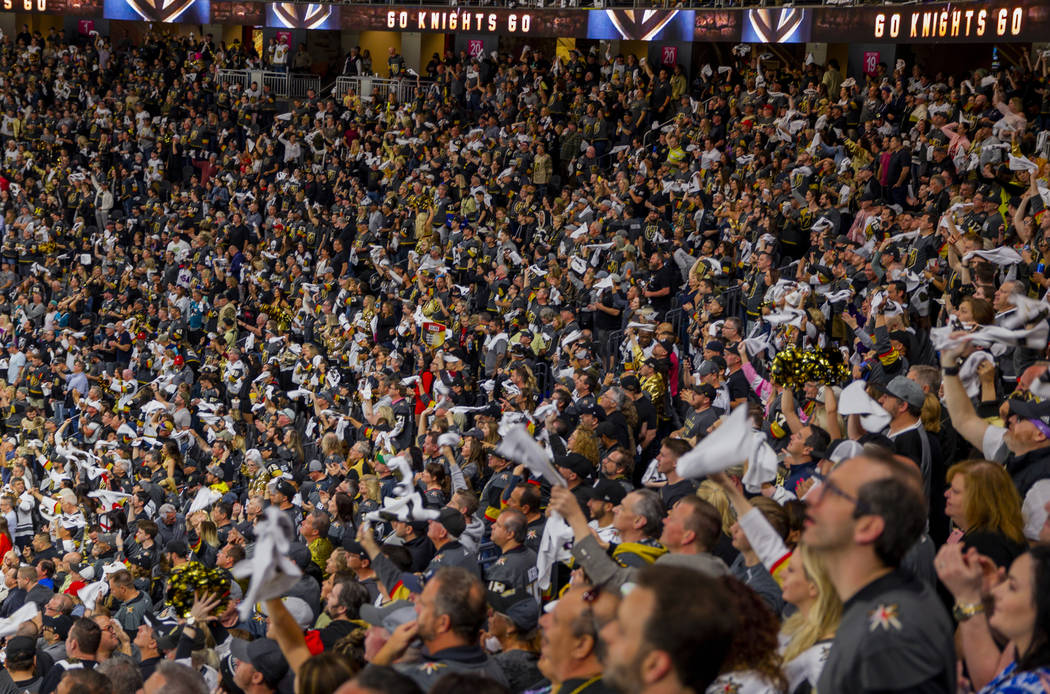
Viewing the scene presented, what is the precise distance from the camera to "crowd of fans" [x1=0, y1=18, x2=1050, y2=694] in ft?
11.9

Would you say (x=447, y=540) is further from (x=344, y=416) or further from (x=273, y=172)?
(x=273, y=172)

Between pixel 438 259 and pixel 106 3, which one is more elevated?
pixel 106 3

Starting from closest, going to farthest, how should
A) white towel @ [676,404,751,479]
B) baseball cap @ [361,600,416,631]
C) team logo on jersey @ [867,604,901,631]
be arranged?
team logo on jersey @ [867,604,901,631], white towel @ [676,404,751,479], baseball cap @ [361,600,416,631]

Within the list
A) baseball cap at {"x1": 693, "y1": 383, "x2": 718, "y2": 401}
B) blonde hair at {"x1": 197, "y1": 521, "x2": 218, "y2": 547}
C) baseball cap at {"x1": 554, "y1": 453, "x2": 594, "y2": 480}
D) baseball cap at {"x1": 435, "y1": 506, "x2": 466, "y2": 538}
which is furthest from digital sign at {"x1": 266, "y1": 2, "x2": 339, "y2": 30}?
baseball cap at {"x1": 435, "y1": 506, "x2": 466, "y2": 538}

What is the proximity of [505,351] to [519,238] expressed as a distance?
14.9ft

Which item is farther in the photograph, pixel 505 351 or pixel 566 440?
pixel 505 351

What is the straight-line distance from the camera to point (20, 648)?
309 inches

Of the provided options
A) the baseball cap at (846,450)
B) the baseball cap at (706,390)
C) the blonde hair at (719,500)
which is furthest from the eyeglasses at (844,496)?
the baseball cap at (706,390)

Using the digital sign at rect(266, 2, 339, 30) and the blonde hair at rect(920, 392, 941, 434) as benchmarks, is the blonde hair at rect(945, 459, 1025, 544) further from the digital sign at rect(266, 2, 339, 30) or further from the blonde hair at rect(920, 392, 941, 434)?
the digital sign at rect(266, 2, 339, 30)

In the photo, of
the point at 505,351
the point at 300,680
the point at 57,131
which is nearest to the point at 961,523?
the point at 300,680

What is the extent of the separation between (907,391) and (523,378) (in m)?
5.59

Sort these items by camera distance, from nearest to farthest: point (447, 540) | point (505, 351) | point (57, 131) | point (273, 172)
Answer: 1. point (447, 540)
2. point (505, 351)
3. point (273, 172)
4. point (57, 131)

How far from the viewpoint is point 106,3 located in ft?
102

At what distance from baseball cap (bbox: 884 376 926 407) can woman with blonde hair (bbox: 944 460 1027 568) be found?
191cm
